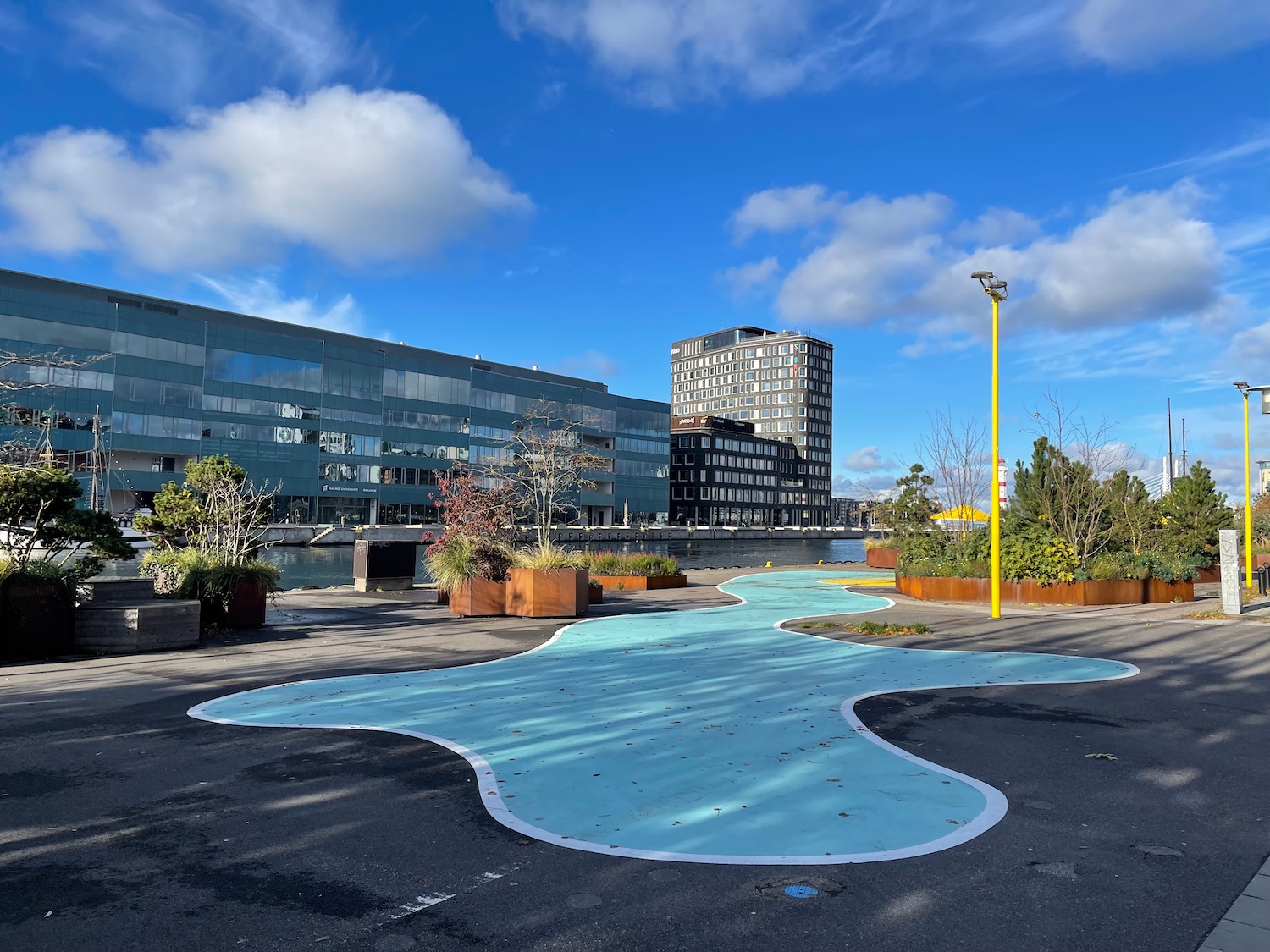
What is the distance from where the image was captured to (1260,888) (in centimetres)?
443

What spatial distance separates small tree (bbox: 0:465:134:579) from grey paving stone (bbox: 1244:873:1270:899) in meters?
13.7

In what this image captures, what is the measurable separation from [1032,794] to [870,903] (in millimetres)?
2475

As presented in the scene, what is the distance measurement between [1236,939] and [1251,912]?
40 centimetres

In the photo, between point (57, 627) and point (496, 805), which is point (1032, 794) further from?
point (57, 627)

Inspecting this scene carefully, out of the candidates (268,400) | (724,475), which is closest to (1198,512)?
(268,400)

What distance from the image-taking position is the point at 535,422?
318 feet

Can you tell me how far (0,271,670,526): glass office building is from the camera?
230 feet

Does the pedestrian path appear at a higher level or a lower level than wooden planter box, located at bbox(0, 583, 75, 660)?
lower

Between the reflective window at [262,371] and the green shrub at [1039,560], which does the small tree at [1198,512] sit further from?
the reflective window at [262,371]

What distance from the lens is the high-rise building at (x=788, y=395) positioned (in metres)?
182

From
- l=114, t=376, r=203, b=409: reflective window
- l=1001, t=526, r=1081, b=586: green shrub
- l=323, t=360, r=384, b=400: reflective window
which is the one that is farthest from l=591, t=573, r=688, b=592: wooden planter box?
l=323, t=360, r=384, b=400: reflective window

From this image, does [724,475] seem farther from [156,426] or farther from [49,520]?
[49,520]

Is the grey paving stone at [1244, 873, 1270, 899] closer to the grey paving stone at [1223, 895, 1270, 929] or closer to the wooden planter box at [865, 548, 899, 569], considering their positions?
the grey paving stone at [1223, 895, 1270, 929]

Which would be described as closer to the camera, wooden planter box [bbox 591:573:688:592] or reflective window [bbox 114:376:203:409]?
wooden planter box [bbox 591:573:688:592]
